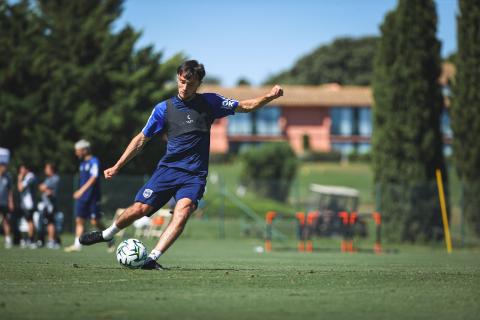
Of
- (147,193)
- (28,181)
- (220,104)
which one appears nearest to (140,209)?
(147,193)

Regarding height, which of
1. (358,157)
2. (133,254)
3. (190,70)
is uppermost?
(358,157)

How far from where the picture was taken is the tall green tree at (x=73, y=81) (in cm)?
3434

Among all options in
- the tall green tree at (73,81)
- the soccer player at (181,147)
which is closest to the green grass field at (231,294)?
the soccer player at (181,147)

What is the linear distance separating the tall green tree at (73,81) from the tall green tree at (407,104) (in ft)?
37.0

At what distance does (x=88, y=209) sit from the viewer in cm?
1845

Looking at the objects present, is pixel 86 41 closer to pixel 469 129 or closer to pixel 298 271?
pixel 469 129

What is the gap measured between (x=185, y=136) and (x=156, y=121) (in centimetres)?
39

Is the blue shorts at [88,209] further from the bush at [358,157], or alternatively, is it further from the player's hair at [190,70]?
Answer: the bush at [358,157]

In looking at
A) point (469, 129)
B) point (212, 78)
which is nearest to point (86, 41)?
point (469, 129)

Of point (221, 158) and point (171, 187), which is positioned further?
point (221, 158)

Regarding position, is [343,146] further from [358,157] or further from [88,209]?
[88,209]

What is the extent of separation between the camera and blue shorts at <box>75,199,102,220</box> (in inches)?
724

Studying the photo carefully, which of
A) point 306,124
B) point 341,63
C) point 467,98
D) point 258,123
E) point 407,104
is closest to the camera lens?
point 467,98

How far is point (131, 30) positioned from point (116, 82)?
370 cm
